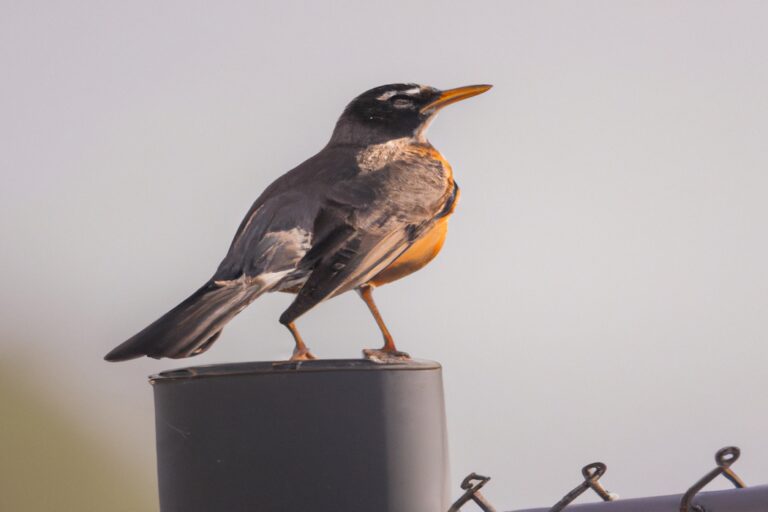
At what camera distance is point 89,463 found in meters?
12.3

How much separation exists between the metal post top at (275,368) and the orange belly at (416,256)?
152cm

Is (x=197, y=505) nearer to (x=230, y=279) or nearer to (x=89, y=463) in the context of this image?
(x=230, y=279)

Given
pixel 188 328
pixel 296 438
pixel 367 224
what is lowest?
pixel 296 438

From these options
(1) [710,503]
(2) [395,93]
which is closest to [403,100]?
(2) [395,93]

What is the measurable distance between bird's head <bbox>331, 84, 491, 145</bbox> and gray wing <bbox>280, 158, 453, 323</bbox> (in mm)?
566

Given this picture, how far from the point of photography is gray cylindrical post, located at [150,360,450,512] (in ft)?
12.3

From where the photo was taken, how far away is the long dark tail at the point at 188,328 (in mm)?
4191

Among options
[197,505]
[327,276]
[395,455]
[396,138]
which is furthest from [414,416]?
[396,138]

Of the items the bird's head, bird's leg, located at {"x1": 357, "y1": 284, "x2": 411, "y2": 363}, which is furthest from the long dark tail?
the bird's head

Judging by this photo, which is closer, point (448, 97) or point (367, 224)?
point (367, 224)

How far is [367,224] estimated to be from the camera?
5.18 m

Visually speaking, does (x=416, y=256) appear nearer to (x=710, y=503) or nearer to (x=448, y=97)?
(x=448, y=97)

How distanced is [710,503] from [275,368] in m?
1.30

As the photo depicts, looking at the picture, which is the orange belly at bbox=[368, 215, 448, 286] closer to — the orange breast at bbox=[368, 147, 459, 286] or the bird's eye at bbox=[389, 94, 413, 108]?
the orange breast at bbox=[368, 147, 459, 286]
